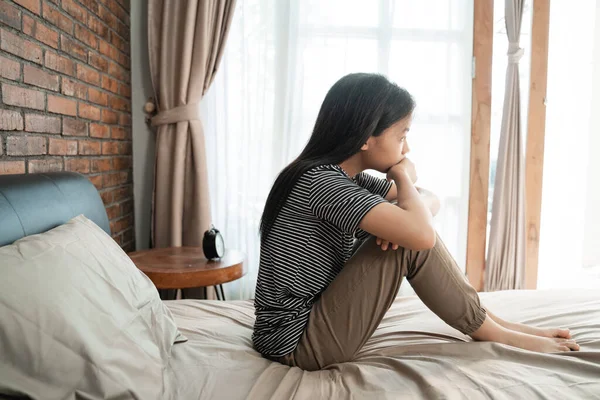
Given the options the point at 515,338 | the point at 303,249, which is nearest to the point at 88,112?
the point at 303,249

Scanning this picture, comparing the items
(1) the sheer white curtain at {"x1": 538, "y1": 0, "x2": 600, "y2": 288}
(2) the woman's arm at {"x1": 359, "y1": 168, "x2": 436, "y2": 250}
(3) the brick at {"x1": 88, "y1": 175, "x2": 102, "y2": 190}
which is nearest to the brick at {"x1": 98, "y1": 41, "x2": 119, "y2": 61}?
(3) the brick at {"x1": 88, "y1": 175, "x2": 102, "y2": 190}

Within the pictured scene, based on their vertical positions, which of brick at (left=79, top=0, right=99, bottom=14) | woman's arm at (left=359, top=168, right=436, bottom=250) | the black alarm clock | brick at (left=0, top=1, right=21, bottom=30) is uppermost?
brick at (left=79, top=0, right=99, bottom=14)

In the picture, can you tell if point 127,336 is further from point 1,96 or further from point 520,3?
point 520,3

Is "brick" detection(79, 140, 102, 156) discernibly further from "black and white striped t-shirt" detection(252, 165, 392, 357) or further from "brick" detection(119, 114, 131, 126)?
"black and white striped t-shirt" detection(252, 165, 392, 357)

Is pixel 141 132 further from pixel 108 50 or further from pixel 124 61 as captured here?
pixel 108 50

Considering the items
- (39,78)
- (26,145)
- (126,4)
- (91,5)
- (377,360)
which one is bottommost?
(377,360)

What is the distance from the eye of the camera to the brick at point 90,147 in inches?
77.3

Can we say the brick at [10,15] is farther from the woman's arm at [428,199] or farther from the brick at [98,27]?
the woman's arm at [428,199]

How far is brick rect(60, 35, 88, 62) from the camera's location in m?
1.79

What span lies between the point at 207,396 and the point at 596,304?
122cm

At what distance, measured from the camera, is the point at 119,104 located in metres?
2.47

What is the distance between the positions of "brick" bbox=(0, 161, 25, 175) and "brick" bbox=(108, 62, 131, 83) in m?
0.97

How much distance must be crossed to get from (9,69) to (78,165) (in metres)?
0.58

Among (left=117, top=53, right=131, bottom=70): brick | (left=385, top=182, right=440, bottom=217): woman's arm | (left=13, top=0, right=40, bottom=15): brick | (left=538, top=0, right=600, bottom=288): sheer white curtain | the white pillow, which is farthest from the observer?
(left=538, top=0, right=600, bottom=288): sheer white curtain
